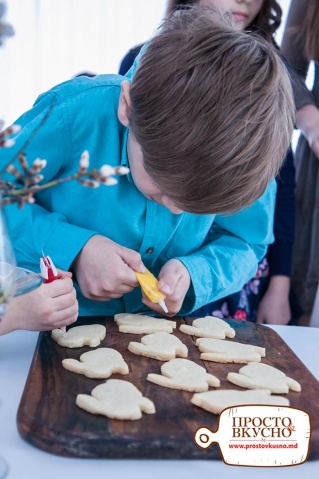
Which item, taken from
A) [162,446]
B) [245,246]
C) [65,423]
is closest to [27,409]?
[65,423]

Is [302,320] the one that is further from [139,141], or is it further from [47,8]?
[47,8]

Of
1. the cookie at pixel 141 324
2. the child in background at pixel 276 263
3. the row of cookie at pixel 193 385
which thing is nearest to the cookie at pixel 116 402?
the row of cookie at pixel 193 385

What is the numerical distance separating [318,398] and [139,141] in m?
0.45

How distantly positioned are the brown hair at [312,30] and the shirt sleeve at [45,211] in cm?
100

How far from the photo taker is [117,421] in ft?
2.43

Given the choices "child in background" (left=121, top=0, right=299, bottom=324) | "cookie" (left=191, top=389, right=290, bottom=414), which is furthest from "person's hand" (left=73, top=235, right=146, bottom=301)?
"child in background" (left=121, top=0, right=299, bottom=324)

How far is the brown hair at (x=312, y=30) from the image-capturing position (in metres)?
1.90

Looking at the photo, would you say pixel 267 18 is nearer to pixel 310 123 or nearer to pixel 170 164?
pixel 310 123

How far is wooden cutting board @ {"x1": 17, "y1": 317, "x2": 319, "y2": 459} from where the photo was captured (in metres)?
0.70

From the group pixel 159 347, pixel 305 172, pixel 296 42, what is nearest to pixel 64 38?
pixel 296 42

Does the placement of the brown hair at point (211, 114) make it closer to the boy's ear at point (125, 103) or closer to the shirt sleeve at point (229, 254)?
the boy's ear at point (125, 103)

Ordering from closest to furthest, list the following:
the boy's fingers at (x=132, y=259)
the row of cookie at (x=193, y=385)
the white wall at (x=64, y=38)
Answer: the row of cookie at (x=193, y=385) < the boy's fingers at (x=132, y=259) < the white wall at (x=64, y=38)

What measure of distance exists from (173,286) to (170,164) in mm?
286

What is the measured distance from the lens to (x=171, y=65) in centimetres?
94
